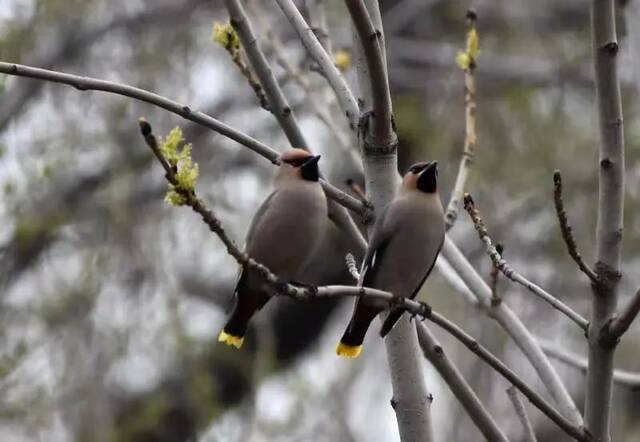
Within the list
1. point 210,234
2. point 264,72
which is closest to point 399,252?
point 264,72

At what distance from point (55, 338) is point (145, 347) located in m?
0.70

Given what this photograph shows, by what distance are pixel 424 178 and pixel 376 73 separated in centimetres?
98

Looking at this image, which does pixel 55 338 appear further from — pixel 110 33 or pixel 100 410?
pixel 110 33

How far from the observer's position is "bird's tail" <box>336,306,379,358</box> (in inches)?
162

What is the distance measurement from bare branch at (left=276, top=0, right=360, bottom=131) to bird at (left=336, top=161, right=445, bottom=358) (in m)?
0.34

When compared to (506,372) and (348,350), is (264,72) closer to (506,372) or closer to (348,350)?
(348,350)

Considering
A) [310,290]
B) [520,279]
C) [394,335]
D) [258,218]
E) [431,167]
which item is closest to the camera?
[310,290]

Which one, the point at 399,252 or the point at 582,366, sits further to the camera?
the point at 582,366

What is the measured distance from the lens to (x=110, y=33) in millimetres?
10008

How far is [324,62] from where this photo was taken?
13.7 ft

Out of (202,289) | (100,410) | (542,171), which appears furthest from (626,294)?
(100,410)

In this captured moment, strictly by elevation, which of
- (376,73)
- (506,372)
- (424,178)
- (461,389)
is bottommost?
(506,372)

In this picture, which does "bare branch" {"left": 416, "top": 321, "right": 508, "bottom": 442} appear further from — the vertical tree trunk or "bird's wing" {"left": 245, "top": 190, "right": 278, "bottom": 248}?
"bird's wing" {"left": 245, "top": 190, "right": 278, "bottom": 248}

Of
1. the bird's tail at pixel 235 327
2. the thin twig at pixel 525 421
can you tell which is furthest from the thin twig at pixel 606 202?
the bird's tail at pixel 235 327
